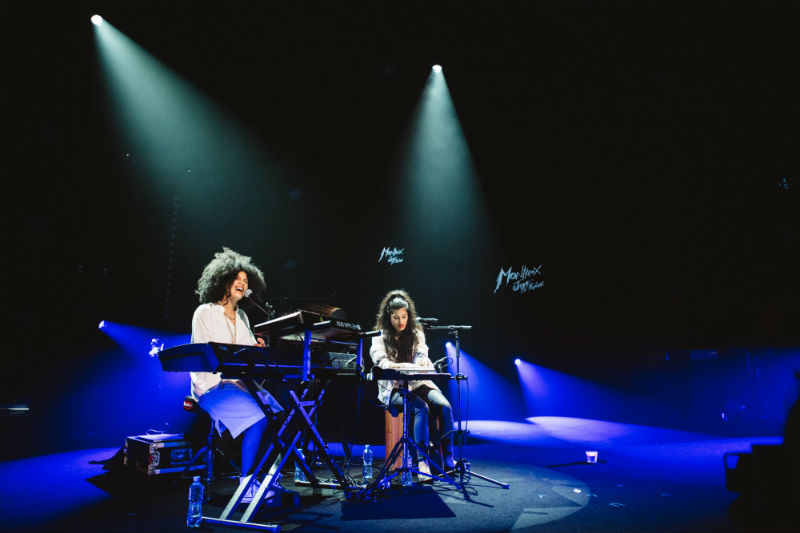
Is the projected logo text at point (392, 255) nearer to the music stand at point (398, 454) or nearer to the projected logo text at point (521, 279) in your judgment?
the projected logo text at point (521, 279)

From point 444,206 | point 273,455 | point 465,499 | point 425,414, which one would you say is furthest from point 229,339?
point 444,206

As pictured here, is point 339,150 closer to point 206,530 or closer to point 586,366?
point 586,366

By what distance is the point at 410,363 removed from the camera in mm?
4266

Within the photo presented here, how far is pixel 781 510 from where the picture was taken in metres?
2.11

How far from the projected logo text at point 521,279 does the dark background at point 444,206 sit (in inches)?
5.8

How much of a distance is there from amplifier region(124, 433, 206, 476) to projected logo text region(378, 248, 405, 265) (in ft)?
18.6

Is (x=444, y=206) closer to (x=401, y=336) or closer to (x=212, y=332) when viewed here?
(x=401, y=336)

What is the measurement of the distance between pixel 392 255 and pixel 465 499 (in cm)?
642

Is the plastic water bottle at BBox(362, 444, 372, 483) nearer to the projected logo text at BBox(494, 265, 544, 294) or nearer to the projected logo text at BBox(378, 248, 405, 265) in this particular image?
the projected logo text at BBox(378, 248, 405, 265)

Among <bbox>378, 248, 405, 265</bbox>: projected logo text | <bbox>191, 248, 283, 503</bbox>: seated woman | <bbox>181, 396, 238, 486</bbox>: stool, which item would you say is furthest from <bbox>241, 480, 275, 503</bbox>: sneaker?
<bbox>378, 248, 405, 265</bbox>: projected logo text

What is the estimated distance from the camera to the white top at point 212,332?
9.66 feet

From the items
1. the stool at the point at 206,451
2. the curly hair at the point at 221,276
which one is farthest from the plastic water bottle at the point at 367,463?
the curly hair at the point at 221,276

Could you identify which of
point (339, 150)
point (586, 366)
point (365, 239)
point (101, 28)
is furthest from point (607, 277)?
point (101, 28)

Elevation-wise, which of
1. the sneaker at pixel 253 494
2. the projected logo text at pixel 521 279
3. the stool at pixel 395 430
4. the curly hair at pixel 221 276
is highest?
the projected logo text at pixel 521 279
